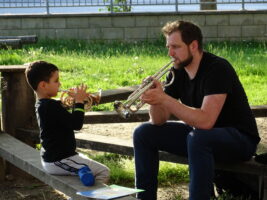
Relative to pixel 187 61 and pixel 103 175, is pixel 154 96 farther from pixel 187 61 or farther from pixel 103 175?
pixel 103 175

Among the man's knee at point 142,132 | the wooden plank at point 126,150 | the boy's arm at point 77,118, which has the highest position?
the boy's arm at point 77,118

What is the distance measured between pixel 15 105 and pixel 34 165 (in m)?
1.26

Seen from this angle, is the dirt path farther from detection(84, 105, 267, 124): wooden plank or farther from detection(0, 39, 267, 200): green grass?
detection(0, 39, 267, 200): green grass

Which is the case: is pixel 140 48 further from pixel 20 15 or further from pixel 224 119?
pixel 224 119

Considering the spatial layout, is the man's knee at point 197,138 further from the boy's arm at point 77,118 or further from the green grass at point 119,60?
the green grass at point 119,60

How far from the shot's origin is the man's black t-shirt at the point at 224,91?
4.47 metres

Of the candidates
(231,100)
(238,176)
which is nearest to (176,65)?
(231,100)

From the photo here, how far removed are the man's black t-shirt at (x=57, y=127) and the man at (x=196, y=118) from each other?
41 centimetres

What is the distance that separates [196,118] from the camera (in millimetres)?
4355

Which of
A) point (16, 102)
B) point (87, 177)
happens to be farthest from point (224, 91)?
point (16, 102)

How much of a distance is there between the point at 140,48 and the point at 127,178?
292 inches

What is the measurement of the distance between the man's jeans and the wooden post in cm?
139

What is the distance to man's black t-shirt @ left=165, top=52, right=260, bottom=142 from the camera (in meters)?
4.47

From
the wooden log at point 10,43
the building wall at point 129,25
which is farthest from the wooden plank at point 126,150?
the building wall at point 129,25
